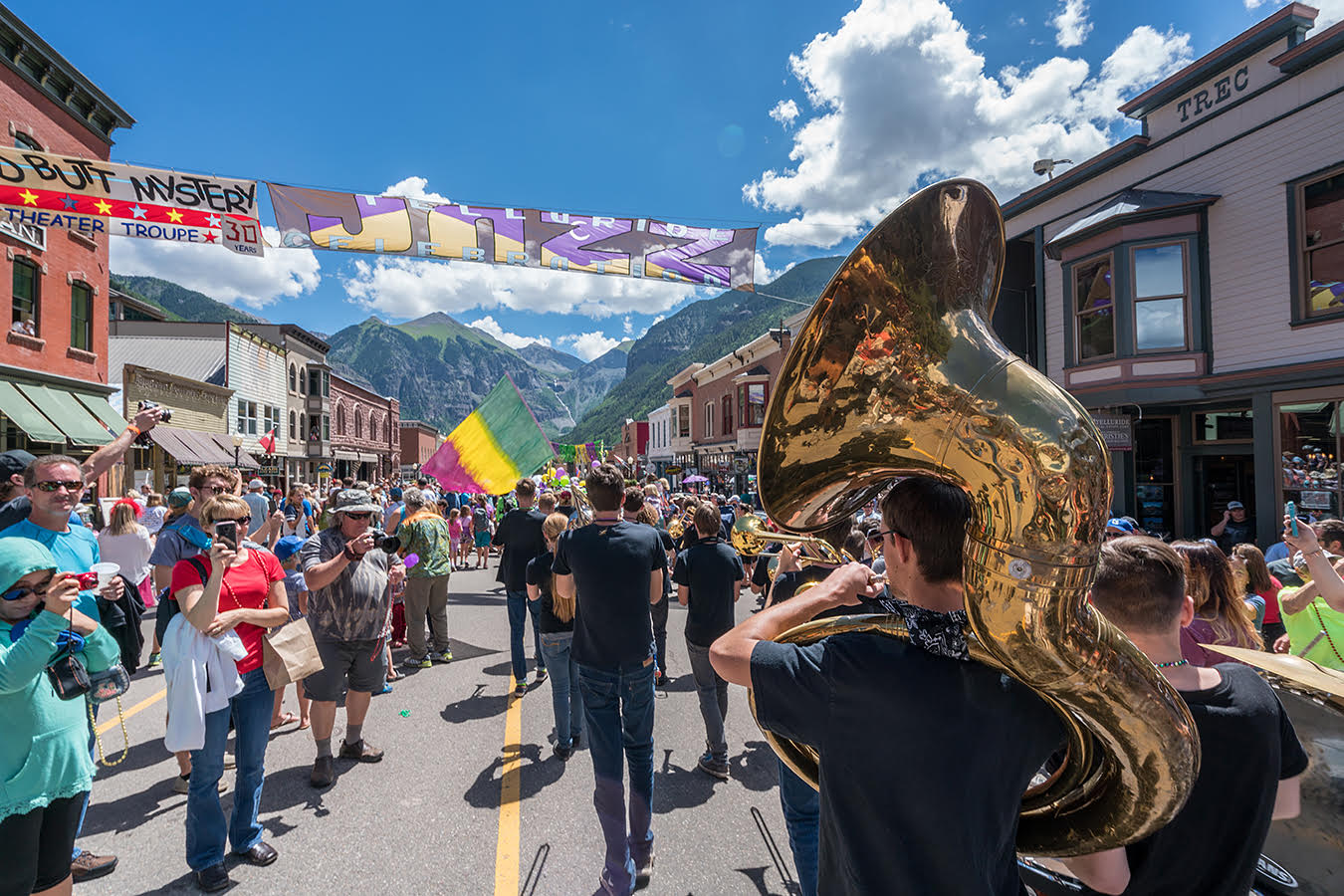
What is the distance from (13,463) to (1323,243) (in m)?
14.5

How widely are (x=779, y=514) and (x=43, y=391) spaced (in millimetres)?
19629

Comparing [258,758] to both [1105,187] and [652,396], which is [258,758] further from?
[652,396]

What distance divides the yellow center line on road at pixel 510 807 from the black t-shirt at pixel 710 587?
1456mm

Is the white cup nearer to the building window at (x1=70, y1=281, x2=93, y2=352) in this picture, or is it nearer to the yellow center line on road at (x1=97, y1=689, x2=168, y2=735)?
the yellow center line on road at (x1=97, y1=689, x2=168, y2=735)

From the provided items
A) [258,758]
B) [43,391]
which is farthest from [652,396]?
[258,758]

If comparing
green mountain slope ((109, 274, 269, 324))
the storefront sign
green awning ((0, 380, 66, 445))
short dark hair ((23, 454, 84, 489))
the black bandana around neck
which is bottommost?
the black bandana around neck

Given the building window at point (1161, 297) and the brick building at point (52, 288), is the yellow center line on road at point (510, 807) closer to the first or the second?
the building window at point (1161, 297)

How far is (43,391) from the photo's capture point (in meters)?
14.2

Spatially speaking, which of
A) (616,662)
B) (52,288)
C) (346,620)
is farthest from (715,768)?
(52,288)

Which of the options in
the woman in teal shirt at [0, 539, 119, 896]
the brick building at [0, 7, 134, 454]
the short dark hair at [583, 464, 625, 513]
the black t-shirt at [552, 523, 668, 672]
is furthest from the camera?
the brick building at [0, 7, 134, 454]

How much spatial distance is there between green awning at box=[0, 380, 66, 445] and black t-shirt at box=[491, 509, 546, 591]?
13.9 meters

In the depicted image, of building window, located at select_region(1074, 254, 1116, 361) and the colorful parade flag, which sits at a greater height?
building window, located at select_region(1074, 254, 1116, 361)

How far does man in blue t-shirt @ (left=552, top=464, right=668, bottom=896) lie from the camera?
2.86 metres

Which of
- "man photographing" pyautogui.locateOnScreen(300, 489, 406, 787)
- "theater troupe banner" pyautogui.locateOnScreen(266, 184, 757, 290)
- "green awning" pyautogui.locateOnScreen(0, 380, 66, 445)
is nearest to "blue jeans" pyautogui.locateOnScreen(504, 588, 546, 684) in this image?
"man photographing" pyautogui.locateOnScreen(300, 489, 406, 787)
